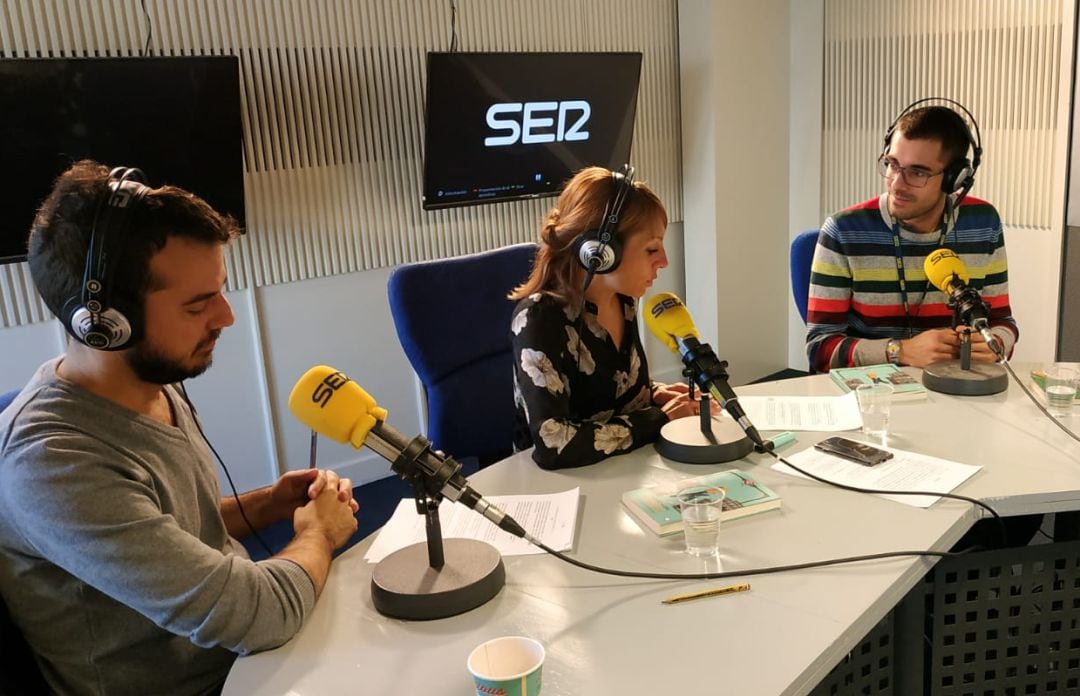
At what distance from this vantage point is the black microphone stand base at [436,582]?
1308 millimetres

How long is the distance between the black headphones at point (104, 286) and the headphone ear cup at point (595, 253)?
0.96m

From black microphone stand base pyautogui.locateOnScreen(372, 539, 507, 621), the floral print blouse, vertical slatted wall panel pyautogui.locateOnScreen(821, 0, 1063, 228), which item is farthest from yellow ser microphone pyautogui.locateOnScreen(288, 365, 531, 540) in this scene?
vertical slatted wall panel pyautogui.locateOnScreen(821, 0, 1063, 228)

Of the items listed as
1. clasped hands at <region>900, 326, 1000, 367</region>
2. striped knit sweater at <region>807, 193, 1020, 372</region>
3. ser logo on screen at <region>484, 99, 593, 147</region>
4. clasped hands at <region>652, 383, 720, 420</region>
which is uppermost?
ser logo on screen at <region>484, 99, 593, 147</region>

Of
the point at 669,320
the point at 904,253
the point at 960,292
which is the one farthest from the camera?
the point at 904,253

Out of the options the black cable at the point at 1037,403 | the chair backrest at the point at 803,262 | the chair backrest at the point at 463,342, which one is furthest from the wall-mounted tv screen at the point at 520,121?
the black cable at the point at 1037,403

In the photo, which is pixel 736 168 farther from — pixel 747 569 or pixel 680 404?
pixel 747 569

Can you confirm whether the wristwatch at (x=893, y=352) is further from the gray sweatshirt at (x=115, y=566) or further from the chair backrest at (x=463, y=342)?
the gray sweatshirt at (x=115, y=566)

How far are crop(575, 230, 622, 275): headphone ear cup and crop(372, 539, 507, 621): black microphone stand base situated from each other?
0.73 metres

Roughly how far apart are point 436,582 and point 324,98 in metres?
2.59

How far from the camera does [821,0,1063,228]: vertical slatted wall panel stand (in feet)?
12.5

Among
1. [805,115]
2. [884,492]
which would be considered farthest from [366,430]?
[805,115]

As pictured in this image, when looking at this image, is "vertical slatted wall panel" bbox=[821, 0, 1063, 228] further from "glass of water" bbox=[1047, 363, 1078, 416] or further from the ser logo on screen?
"glass of water" bbox=[1047, 363, 1078, 416]

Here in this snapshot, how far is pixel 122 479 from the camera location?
47.8 inches

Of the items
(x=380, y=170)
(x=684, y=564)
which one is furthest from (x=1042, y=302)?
(x=684, y=564)
